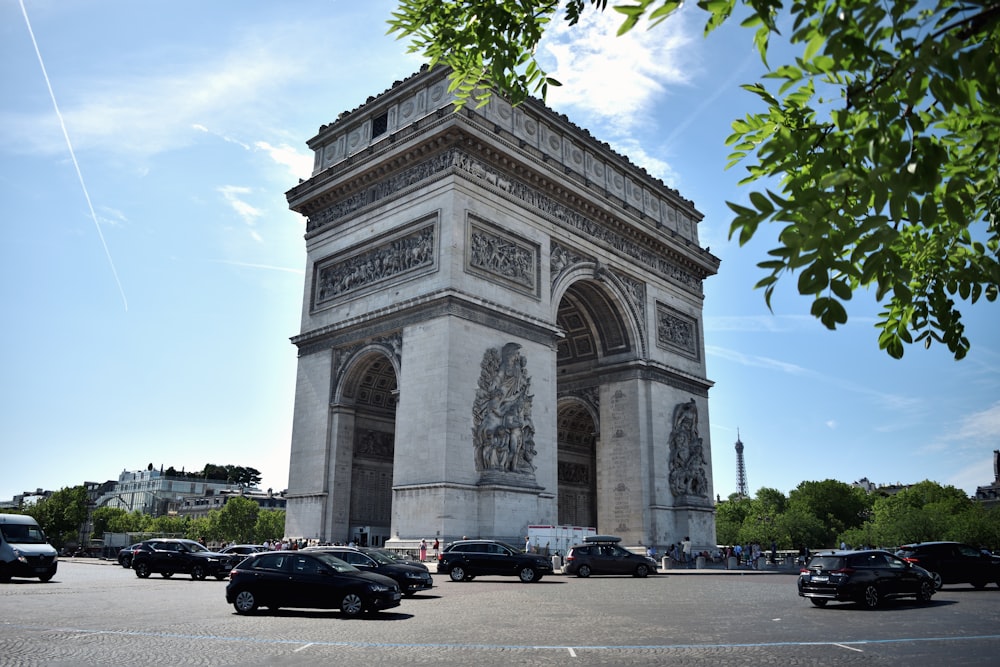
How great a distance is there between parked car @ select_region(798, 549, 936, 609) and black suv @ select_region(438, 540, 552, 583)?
8.45 m

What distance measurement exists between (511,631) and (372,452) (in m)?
21.9

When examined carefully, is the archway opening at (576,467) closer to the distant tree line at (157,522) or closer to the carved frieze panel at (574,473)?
the carved frieze panel at (574,473)

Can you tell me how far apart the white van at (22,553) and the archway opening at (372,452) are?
34.6 feet

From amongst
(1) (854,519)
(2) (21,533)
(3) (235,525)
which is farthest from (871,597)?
(1) (854,519)

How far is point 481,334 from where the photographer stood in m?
28.3

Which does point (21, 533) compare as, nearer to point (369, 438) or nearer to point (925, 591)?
point (369, 438)

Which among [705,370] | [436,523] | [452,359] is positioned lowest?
[436,523]

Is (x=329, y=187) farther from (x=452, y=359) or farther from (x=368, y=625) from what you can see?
(x=368, y=625)

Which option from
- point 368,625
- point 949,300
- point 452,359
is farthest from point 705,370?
point 949,300

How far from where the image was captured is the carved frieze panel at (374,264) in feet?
95.3

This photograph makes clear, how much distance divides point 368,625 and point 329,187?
24.1 m

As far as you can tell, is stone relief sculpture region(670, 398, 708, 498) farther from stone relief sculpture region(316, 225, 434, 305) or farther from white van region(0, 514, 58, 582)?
white van region(0, 514, 58, 582)

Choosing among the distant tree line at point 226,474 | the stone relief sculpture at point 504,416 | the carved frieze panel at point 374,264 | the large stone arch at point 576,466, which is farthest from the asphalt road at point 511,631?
the distant tree line at point 226,474

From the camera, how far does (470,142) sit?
28.9 metres
